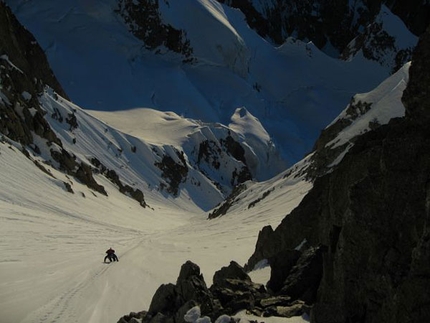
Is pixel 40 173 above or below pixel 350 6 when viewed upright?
below

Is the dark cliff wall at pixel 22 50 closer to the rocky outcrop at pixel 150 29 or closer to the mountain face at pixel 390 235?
the rocky outcrop at pixel 150 29

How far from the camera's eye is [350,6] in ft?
555

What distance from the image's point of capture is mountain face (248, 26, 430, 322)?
9484 millimetres

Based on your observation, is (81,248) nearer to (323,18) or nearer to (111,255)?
(111,255)

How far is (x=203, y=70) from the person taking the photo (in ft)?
404

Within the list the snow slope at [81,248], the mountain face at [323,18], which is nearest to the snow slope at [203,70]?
the mountain face at [323,18]

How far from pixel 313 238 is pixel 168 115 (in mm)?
87402

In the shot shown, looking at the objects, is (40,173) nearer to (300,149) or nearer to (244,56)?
(300,149)

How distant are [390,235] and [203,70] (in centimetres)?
11407

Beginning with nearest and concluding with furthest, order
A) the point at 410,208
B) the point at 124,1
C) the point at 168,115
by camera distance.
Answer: the point at 410,208, the point at 168,115, the point at 124,1

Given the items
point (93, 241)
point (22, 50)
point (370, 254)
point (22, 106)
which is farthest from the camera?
point (22, 50)

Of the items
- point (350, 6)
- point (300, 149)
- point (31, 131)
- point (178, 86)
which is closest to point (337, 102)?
point (300, 149)

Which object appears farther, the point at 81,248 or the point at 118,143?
the point at 118,143

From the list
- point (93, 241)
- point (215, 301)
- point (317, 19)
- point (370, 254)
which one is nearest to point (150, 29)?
point (317, 19)
